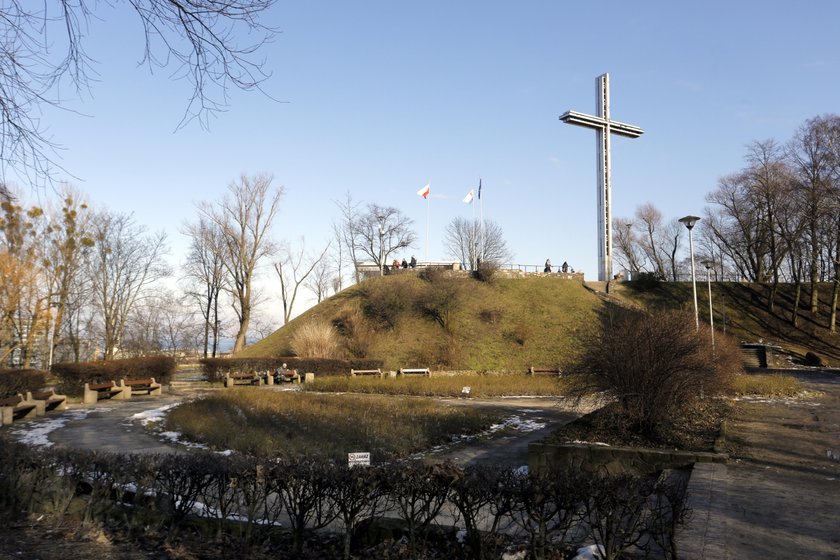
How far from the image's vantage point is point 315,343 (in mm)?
36094

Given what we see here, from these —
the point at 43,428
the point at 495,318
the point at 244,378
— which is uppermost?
the point at 495,318

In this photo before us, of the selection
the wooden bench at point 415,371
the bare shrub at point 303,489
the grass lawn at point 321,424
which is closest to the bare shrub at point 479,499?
the bare shrub at point 303,489

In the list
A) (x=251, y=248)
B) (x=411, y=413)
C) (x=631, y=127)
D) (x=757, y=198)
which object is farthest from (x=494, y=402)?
(x=631, y=127)

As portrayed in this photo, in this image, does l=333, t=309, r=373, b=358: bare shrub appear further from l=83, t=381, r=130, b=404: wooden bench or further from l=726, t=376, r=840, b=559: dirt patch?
l=726, t=376, r=840, b=559: dirt patch

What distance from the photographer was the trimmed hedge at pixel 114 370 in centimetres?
2369

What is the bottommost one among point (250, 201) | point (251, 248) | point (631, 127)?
point (251, 248)

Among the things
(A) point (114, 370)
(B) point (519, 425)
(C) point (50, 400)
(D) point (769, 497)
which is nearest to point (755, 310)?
(B) point (519, 425)

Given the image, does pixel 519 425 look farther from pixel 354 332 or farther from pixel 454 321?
pixel 454 321

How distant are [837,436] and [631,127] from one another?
4936cm

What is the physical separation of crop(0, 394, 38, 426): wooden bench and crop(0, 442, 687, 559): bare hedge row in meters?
10.9

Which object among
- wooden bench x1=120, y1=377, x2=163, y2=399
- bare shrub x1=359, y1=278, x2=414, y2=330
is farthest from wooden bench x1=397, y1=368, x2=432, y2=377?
wooden bench x1=120, y1=377, x2=163, y2=399

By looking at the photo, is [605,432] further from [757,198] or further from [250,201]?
[757,198]

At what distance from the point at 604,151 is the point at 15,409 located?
4795 centimetres

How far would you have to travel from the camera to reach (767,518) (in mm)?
6270
